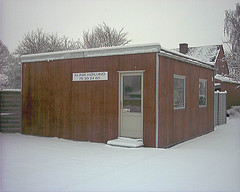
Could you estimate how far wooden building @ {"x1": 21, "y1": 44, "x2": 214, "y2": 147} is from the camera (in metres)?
9.24

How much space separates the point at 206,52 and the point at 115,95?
26873 mm

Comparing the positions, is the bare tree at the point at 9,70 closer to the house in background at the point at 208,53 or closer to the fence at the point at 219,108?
the house in background at the point at 208,53

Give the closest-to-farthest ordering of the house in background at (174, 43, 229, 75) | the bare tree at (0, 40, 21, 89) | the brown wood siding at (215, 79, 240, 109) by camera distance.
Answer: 1. the brown wood siding at (215, 79, 240, 109)
2. the bare tree at (0, 40, 21, 89)
3. the house in background at (174, 43, 229, 75)

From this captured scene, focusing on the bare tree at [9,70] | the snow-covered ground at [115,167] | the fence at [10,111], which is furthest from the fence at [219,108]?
the bare tree at [9,70]

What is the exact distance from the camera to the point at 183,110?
10.9m

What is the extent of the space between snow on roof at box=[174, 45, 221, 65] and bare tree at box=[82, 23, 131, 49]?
8604 millimetres

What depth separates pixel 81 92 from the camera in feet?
35.4

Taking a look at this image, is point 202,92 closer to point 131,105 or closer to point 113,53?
point 131,105

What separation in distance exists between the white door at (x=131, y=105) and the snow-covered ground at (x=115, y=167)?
0.85 meters

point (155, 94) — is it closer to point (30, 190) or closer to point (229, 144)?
point (229, 144)

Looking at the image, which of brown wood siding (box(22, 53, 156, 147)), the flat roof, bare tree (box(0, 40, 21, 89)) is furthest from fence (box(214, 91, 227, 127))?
bare tree (box(0, 40, 21, 89))

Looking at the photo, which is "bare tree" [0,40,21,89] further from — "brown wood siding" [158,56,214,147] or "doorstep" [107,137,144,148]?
"doorstep" [107,137,144,148]

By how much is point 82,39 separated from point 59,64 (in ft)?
101

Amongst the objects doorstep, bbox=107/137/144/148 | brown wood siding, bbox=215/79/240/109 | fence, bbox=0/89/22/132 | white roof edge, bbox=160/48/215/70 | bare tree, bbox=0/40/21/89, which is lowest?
doorstep, bbox=107/137/144/148
